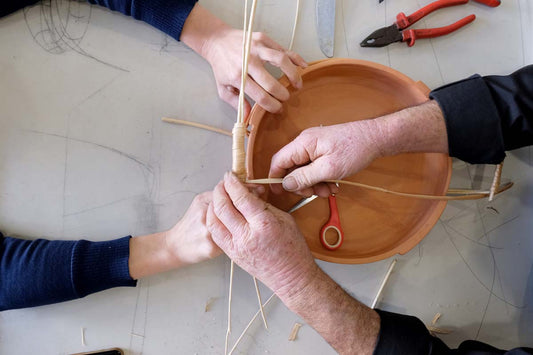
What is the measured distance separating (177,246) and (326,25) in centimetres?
63

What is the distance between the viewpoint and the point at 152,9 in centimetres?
78

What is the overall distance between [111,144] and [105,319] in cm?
42

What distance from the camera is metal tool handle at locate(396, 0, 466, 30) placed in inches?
32.4

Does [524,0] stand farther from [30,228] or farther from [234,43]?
[30,228]

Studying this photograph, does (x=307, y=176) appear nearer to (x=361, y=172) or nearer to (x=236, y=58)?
(x=361, y=172)

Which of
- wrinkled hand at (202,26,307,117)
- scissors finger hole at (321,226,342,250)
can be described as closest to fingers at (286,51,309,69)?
wrinkled hand at (202,26,307,117)

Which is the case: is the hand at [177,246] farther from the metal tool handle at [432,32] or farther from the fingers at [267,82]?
the metal tool handle at [432,32]

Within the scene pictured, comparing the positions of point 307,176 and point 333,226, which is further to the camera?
point 333,226

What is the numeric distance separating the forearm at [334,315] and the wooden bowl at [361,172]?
0.10 m

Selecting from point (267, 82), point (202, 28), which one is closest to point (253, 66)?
point (267, 82)

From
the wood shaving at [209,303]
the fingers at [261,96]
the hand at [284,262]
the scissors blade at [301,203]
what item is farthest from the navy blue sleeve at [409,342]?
the fingers at [261,96]

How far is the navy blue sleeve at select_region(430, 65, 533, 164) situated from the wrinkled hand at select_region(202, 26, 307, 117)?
306mm

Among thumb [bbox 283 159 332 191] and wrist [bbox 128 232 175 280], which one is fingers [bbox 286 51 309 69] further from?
wrist [bbox 128 232 175 280]

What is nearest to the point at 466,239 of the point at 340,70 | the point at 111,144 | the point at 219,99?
the point at 340,70
